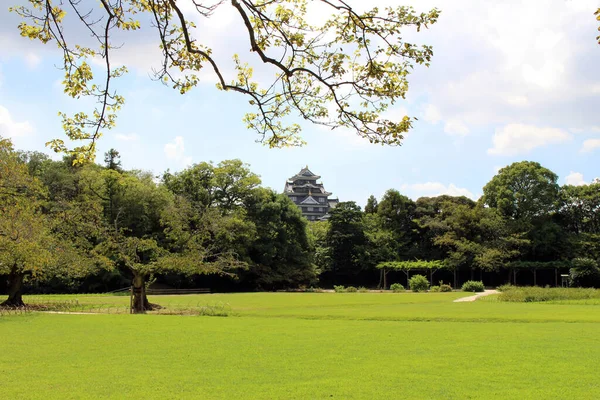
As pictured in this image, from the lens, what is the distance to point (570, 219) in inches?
2029

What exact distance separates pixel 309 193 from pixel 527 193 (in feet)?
151

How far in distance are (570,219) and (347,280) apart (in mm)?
22874

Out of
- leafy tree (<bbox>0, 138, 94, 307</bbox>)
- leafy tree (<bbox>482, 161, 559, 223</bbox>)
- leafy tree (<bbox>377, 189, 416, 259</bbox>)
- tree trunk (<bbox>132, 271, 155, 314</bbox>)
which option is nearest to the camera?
leafy tree (<bbox>0, 138, 94, 307</bbox>)

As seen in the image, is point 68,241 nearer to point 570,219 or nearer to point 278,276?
point 278,276

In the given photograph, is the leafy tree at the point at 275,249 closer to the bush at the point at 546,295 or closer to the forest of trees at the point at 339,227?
the forest of trees at the point at 339,227

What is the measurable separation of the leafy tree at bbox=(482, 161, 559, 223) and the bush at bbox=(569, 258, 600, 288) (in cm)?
858

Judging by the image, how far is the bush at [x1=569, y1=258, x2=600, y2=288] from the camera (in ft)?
134

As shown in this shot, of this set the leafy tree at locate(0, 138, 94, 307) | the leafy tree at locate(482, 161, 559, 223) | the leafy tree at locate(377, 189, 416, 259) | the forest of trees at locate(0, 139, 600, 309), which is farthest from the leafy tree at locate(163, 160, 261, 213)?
the leafy tree at locate(482, 161, 559, 223)

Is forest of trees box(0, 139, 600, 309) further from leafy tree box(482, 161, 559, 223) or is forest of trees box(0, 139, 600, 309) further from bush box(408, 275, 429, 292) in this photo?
bush box(408, 275, 429, 292)

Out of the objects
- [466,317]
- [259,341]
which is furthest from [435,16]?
[466,317]

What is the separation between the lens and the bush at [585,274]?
4081 centimetres

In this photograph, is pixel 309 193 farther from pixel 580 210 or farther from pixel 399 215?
pixel 580 210

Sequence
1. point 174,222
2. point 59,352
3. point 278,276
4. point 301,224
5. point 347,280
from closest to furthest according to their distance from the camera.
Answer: point 59,352 → point 174,222 → point 278,276 → point 301,224 → point 347,280

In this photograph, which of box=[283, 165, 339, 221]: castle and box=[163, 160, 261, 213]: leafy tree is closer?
box=[163, 160, 261, 213]: leafy tree
